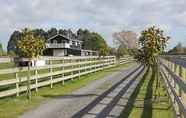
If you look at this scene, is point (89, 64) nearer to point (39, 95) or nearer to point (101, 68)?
point (101, 68)

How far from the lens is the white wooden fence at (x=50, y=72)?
15.0 m

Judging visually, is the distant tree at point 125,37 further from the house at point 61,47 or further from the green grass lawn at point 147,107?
the green grass lawn at point 147,107

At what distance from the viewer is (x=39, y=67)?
17859 mm

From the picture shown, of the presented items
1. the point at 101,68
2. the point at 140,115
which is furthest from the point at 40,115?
the point at 101,68

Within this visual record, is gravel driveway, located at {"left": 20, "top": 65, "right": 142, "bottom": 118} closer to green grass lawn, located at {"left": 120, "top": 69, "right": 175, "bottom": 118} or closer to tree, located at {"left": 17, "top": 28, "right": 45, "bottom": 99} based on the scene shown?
green grass lawn, located at {"left": 120, "top": 69, "right": 175, "bottom": 118}

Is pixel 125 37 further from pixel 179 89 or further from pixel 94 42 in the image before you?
pixel 179 89

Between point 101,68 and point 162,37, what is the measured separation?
24.1 m

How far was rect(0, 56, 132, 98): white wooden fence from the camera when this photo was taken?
49.1ft

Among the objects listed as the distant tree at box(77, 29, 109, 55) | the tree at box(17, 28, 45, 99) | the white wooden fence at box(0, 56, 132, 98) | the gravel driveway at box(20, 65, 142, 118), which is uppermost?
the distant tree at box(77, 29, 109, 55)

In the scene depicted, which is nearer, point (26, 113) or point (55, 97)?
point (26, 113)

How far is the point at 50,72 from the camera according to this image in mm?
19703

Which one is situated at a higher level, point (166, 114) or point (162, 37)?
point (162, 37)

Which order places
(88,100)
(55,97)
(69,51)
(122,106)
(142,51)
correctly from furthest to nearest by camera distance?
(69,51)
(142,51)
(55,97)
(88,100)
(122,106)

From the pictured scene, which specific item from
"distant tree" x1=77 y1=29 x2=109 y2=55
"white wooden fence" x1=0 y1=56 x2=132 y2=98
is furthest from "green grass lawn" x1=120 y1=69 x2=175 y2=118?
"distant tree" x1=77 y1=29 x2=109 y2=55
